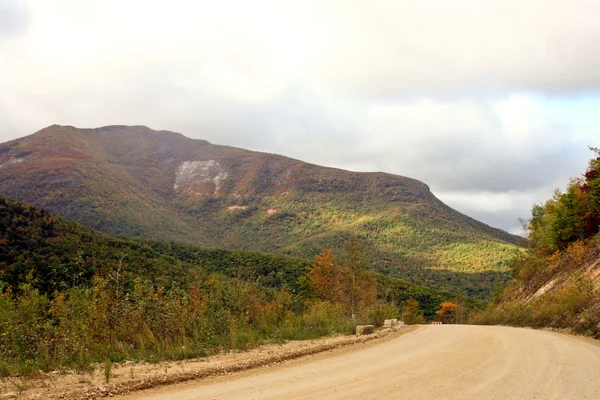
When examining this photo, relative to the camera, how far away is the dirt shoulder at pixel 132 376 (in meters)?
7.58

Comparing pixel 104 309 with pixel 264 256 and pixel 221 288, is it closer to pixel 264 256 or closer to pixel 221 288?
pixel 221 288

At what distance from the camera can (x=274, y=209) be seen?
150 m

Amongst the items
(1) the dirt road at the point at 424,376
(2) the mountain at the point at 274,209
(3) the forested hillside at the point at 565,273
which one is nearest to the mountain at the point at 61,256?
(1) the dirt road at the point at 424,376

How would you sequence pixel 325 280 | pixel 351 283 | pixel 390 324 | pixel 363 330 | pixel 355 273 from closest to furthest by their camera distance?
pixel 363 330 → pixel 390 324 → pixel 355 273 → pixel 351 283 → pixel 325 280

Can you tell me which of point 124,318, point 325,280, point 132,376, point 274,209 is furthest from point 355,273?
point 274,209

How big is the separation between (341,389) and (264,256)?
65.2m

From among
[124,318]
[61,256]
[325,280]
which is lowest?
[325,280]

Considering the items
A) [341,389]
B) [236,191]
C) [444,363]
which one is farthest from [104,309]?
[236,191]

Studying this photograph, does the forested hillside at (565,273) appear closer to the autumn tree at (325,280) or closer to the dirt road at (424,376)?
the dirt road at (424,376)

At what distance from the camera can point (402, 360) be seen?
1046cm

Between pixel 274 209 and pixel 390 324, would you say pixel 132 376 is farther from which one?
pixel 274 209

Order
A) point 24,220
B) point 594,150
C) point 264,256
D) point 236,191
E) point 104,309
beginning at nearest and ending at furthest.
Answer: point 104,309 < point 594,150 < point 24,220 < point 264,256 < point 236,191

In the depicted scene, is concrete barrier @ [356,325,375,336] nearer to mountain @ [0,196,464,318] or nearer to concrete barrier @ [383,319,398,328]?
concrete barrier @ [383,319,398,328]

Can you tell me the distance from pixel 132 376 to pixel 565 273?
30.8 metres
